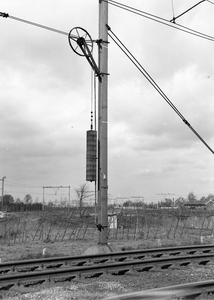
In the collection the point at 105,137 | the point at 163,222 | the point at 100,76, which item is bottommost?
the point at 163,222

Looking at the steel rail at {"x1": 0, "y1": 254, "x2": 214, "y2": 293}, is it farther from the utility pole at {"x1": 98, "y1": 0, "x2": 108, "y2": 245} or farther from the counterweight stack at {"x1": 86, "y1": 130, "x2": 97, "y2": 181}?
the counterweight stack at {"x1": 86, "y1": 130, "x2": 97, "y2": 181}

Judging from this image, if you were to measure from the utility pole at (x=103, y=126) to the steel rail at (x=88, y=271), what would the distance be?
2.36 metres

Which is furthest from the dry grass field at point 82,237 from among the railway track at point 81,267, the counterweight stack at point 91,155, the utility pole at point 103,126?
the counterweight stack at point 91,155

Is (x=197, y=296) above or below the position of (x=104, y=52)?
below

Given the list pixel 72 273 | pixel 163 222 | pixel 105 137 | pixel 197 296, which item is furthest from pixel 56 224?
pixel 197 296

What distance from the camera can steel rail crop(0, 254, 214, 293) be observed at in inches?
331

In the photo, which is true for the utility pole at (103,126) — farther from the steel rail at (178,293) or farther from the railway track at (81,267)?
the steel rail at (178,293)

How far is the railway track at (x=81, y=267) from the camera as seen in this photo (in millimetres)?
8586

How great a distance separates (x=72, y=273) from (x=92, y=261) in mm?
2043

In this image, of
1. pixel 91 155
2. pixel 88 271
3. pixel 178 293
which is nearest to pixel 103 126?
pixel 91 155

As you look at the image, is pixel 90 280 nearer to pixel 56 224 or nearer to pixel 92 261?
pixel 92 261

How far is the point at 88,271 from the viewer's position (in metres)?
9.37

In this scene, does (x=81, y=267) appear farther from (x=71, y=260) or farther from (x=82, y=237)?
(x=82, y=237)

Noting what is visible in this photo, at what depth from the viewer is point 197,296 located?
21.1 feet
